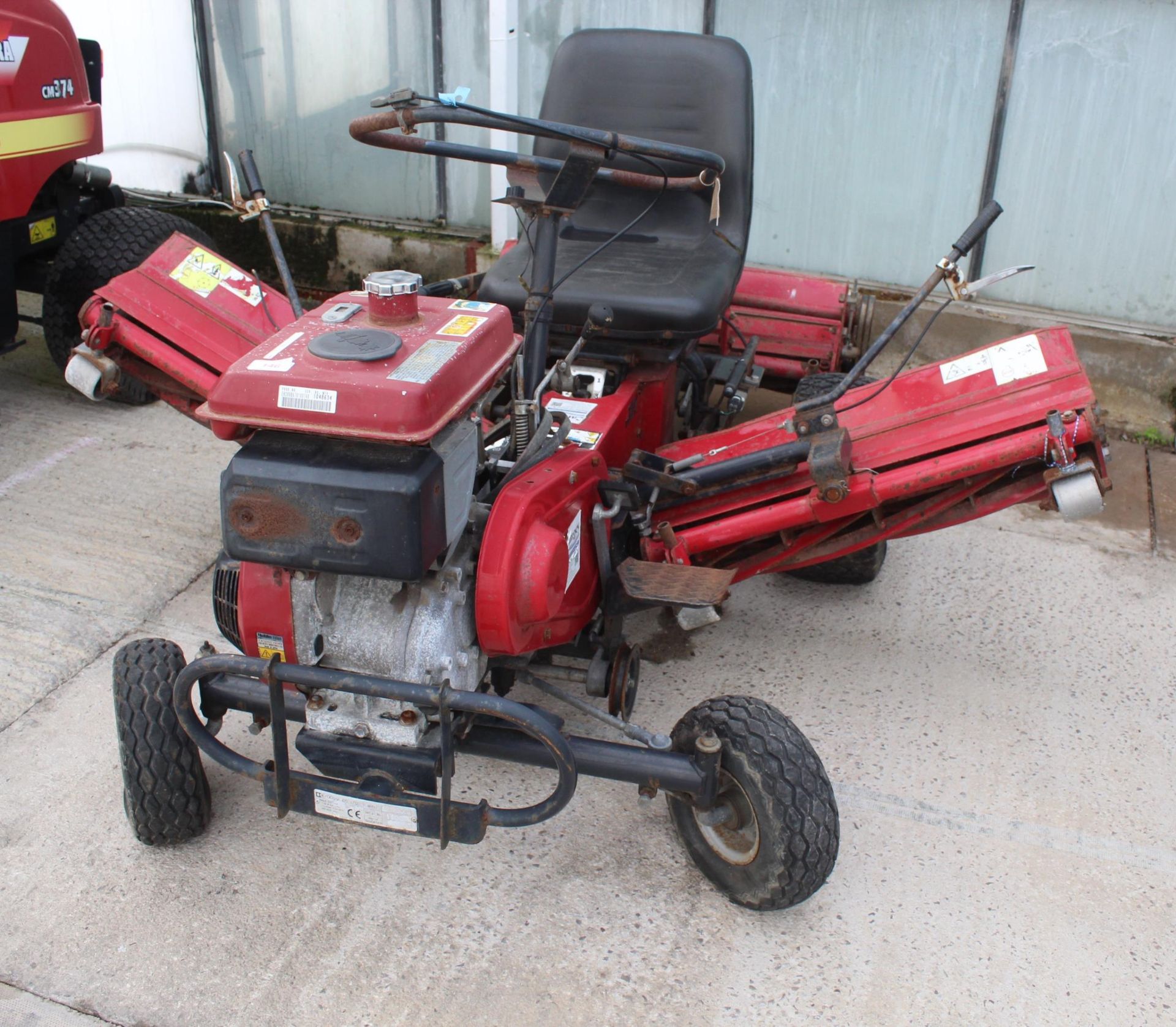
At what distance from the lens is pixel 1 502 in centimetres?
344

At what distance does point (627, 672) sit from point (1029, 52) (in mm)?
3004

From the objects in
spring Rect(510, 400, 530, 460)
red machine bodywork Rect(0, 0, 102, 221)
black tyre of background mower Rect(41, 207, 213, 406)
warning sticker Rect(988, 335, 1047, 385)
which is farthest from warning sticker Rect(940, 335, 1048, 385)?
red machine bodywork Rect(0, 0, 102, 221)

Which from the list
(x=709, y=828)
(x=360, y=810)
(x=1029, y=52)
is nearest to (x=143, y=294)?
(x=360, y=810)

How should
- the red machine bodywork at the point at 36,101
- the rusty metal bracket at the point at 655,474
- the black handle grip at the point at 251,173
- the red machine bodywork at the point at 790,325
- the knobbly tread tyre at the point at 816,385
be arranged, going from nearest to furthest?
the rusty metal bracket at the point at 655,474 → the black handle grip at the point at 251,173 → the knobbly tread tyre at the point at 816,385 → the red machine bodywork at the point at 36,101 → the red machine bodywork at the point at 790,325

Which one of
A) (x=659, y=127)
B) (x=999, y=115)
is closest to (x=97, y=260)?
(x=659, y=127)

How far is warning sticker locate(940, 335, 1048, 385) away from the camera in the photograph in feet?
7.68

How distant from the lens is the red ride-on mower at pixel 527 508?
5.86 ft

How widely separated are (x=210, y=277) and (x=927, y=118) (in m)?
2.68

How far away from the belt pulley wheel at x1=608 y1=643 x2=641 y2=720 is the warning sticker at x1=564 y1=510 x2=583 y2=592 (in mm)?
226

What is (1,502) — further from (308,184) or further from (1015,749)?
(1015,749)

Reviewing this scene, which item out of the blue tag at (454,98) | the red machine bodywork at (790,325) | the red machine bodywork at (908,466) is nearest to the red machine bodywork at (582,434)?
the red machine bodywork at (908,466)

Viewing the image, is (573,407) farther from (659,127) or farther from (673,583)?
(659,127)

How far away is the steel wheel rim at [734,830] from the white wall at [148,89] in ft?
14.4

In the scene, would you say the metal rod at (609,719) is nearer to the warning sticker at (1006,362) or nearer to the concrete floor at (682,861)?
the concrete floor at (682,861)
